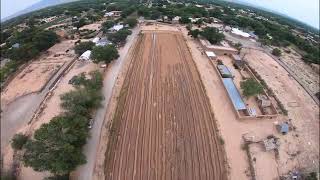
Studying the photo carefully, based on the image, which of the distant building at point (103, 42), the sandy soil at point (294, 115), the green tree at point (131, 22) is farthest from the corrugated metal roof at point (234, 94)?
the green tree at point (131, 22)

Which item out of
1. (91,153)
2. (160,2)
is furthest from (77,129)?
(160,2)

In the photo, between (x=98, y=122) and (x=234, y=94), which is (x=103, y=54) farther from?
(x=234, y=94)

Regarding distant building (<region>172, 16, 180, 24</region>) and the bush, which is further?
distant building (<region>172, 16, 180, 24</region>)

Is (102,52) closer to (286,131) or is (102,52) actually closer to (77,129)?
(77,129)


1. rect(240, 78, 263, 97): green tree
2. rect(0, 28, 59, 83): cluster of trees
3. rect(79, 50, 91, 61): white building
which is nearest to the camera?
rect(0, 28, 59, 83): cluster of trees

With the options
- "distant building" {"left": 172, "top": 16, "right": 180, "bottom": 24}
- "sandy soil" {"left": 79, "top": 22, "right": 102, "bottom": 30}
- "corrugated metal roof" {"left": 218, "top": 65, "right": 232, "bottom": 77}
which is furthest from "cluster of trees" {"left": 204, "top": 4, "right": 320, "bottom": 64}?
"sandy soil" {"left": 79, "top": 22, "right": 102, "bottom": 30}

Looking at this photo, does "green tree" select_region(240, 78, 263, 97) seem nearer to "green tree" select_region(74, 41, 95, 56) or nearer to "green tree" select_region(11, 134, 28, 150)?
"green tree" select_region(74, 41, 95, 56)
